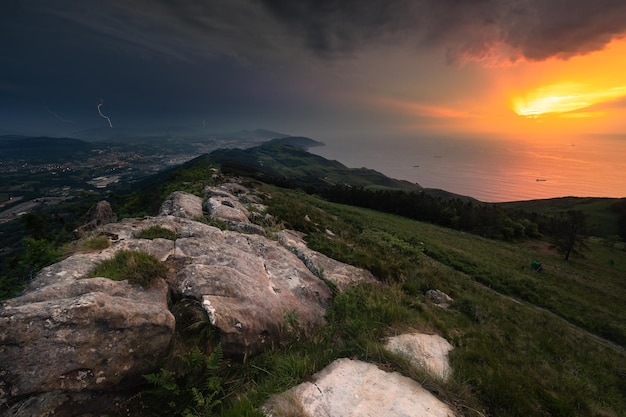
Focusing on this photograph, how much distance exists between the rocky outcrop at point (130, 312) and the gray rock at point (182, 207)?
2997mm

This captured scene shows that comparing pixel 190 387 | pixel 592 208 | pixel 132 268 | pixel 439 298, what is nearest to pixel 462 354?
pixel 439 298

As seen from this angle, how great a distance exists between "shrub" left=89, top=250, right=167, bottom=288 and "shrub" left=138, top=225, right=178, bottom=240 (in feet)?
6.13

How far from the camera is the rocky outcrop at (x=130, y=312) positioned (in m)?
3.53

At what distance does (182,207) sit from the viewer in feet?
41.7

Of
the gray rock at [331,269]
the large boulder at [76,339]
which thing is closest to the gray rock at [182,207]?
the gray rock at [331,269]

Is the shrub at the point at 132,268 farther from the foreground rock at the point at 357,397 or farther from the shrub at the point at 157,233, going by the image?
the foreground rock at the point at 357,397

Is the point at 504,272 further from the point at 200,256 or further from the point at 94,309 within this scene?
the point at 94,309

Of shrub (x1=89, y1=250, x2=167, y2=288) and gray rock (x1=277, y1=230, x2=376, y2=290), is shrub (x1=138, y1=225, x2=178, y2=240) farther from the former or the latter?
gray rock (x1=277, y1=230, x2=376, y2=290)

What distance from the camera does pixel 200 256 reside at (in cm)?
749

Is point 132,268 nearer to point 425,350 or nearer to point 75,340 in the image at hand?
point 75,340

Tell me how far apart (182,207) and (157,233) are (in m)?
4.62

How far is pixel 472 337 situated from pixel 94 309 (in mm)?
9294

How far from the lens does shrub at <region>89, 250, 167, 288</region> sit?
559 centimetres

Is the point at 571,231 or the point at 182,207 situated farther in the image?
the point at 571,231
